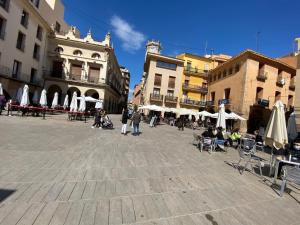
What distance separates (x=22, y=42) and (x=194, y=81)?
2708cm

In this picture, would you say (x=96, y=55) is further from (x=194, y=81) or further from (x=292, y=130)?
(x=292, y=130)

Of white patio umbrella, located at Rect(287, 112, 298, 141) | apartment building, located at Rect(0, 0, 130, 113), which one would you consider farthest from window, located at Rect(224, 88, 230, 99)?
white patio umbrella, located at Rect(287, 112, 298, 141)

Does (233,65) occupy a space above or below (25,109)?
above

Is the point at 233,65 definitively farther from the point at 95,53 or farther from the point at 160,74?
the point at 95,53

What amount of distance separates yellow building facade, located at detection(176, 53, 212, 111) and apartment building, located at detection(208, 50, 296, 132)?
6659mm

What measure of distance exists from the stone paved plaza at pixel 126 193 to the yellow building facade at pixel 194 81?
1252 inches

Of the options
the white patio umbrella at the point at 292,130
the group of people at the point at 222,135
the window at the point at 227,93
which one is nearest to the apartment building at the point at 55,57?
the window at the point at 227,93

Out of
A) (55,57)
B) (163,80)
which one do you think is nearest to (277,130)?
(163,80)

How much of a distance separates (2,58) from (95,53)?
44.4 feet

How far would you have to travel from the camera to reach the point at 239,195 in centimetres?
461

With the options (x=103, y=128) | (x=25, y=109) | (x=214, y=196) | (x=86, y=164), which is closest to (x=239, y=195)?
(x=214, y=196)

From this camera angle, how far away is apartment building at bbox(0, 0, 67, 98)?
23297 millimetres

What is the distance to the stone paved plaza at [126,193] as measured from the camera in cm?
327

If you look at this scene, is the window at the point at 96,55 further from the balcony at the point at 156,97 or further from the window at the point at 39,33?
the balcony at the point at 156,97
